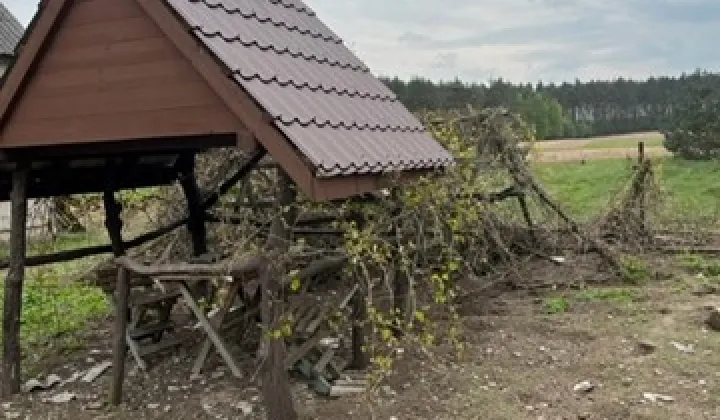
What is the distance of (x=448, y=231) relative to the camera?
7617mm

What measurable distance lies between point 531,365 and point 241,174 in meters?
3.06

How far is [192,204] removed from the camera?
328 inches

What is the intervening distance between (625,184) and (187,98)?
8.81 m

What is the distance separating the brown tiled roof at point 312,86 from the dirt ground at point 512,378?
1729 mm

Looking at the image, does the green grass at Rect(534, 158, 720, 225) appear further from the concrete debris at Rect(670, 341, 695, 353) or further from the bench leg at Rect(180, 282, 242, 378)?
the bench leg at Rect(180, 282, 242, 378)

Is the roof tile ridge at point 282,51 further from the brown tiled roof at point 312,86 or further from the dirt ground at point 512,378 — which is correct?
the dirt ground at point 512,378

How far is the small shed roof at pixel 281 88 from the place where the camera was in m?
4.51

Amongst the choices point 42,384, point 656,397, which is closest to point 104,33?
point 42,384

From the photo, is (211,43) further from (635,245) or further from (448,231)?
(635,245)

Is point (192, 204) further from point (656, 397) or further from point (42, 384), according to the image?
point (656, 397)

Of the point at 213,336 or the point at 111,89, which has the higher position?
the point at 111,89

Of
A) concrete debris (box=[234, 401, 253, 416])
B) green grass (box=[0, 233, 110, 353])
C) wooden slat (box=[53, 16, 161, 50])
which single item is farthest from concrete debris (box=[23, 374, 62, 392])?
wooden slat (box=[53, 16, 161, 50])

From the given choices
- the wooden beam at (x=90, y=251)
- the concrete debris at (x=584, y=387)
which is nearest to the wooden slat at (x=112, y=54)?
the wooden beam at (x=90, y=251)

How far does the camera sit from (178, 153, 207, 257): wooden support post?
8.24m
